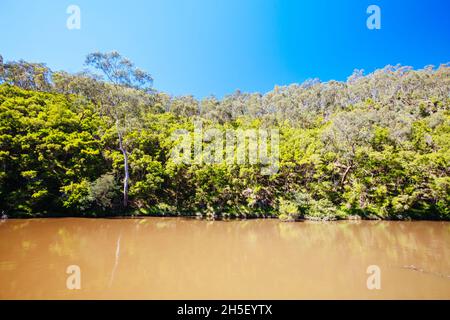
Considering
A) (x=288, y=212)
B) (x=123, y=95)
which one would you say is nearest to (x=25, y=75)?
(x=123, y=95)

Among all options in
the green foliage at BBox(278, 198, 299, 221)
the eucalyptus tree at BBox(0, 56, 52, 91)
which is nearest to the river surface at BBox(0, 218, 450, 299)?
the green foliage at BBox(278, 198, 299, 221)

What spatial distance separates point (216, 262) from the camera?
9516 millimetres

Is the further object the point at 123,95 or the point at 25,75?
the point at 25,75

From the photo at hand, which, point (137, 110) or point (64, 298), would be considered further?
point (137, 110)

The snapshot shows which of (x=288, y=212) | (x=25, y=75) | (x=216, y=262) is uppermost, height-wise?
(x=25, y=75)

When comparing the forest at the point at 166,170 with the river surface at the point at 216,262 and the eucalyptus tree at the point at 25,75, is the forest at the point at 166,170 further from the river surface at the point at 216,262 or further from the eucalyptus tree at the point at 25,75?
the eucalyptus tree at the point at 25,75

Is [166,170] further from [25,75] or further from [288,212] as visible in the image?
[25,75]

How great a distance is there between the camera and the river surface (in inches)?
271

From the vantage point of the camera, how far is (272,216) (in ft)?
71.7

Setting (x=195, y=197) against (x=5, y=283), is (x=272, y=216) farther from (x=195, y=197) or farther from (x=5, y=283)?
(x=5, y=283)

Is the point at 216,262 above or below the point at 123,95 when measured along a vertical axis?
below

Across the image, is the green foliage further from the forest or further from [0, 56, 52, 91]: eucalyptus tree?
[0, 56, 52, 91]: eucalyptus tree
